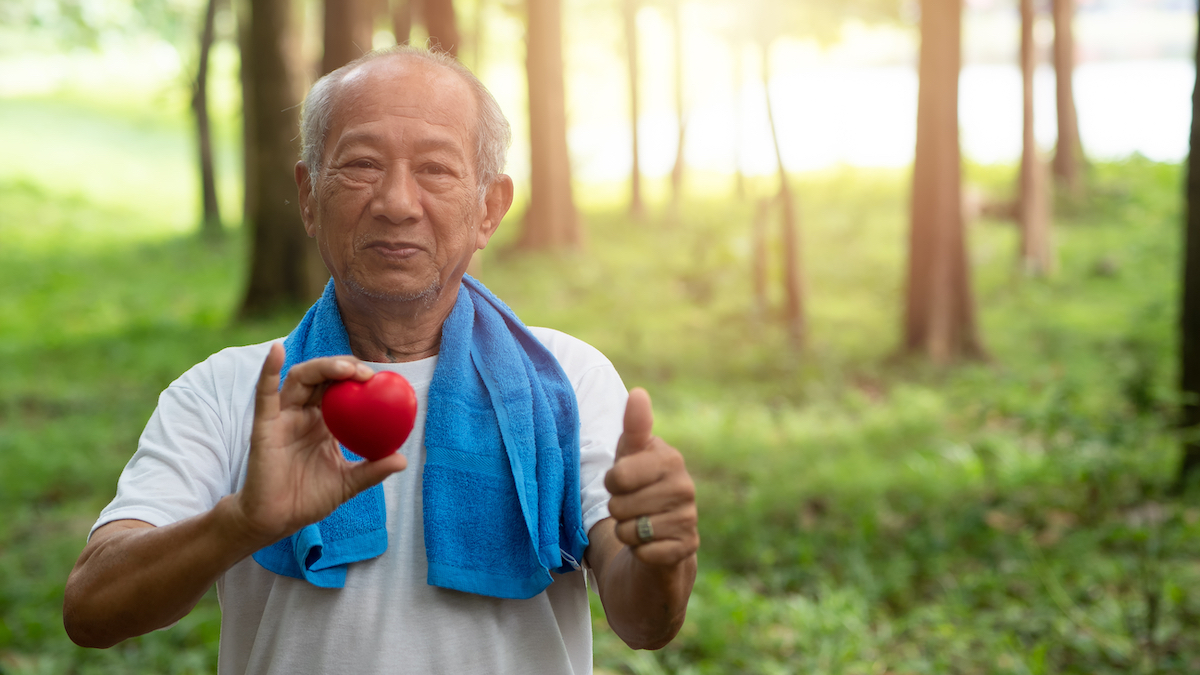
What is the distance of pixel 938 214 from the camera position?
400 inches

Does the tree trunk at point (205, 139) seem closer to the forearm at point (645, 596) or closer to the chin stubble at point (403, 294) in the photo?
the chin stubble at point (403, 294)

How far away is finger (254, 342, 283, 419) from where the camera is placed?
1.52 m

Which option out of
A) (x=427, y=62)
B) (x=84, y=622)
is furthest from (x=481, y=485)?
(x=427, y=62)

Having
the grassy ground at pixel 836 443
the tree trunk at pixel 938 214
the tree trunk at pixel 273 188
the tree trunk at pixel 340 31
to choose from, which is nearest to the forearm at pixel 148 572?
the grassy ground at pixel 836 443

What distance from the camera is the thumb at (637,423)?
1.57 m

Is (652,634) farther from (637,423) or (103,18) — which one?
(103,18)

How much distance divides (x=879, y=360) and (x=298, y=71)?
7.43 metres

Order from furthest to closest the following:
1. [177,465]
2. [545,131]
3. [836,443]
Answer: [545,131]
[836,443]
[177,465]

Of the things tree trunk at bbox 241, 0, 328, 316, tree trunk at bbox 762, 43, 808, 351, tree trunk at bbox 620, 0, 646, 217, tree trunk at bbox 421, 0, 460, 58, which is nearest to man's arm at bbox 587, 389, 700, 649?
tree trunk at bbox 421, 0, 460, 58

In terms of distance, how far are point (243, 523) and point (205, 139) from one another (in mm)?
21266

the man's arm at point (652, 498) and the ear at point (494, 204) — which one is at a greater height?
the ear at point (494, 204)

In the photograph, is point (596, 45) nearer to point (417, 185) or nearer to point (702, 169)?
point (702, 169)

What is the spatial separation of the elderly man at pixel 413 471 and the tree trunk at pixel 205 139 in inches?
769

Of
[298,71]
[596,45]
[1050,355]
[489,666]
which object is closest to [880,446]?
[1050,355]
